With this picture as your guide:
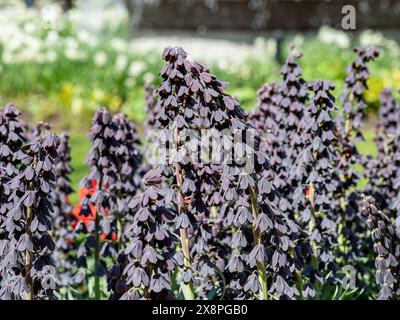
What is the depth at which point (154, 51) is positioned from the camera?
11250 mm

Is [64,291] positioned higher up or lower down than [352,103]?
lower down

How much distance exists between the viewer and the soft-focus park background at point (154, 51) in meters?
9.91

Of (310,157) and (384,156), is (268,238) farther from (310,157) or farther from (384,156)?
(384,156)

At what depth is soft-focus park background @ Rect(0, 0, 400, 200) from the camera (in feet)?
32.5

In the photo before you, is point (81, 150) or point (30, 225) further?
point (81, 150)

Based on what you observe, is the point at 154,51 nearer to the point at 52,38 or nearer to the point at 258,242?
the point at 52,38

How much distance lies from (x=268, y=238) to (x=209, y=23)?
10.1 metres

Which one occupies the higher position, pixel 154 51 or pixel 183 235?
pixel 154 51

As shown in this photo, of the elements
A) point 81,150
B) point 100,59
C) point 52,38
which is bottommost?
point 81,150

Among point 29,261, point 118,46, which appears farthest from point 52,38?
point 29,261

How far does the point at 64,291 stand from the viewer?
4000 millimetres

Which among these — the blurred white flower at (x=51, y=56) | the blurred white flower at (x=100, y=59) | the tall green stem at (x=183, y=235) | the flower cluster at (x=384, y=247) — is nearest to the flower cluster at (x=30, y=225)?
the tall green stem at (x=183, y=235)

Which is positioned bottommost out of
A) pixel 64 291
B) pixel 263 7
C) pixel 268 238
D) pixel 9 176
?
pixel 64 291
